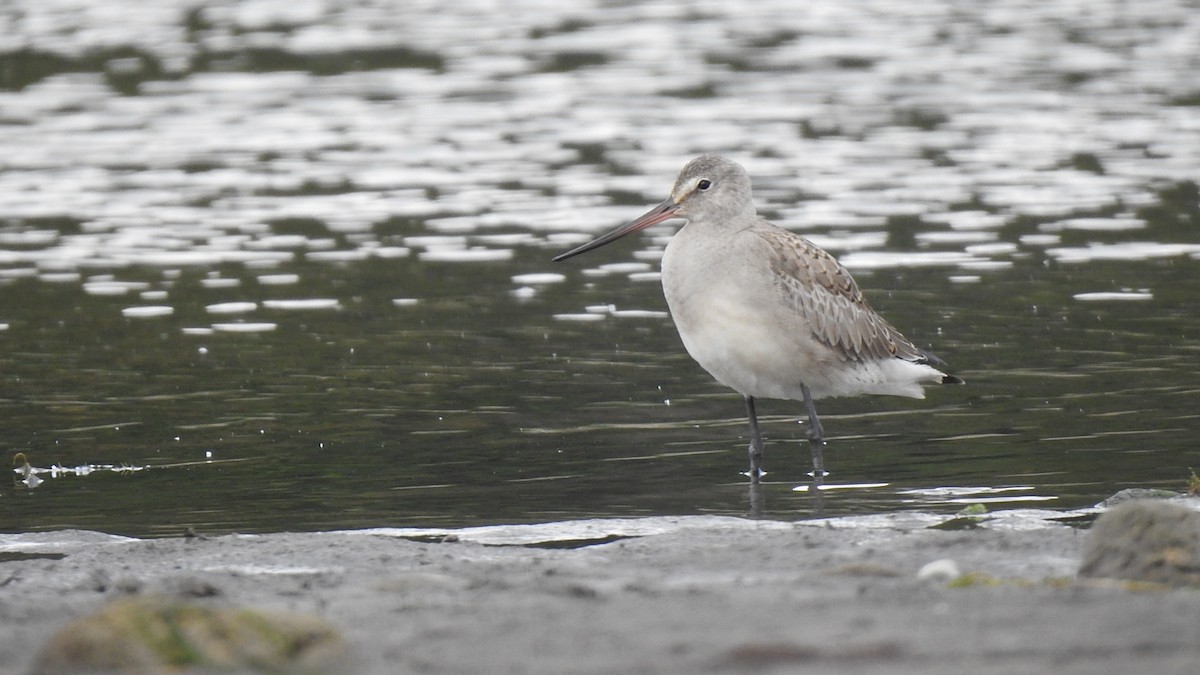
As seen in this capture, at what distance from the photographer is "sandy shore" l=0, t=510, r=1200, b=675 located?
538 centimetres

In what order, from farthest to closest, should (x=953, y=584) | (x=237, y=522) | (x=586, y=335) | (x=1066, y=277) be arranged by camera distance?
(x=1066, y=277)
(x=586, y=335)
(x=237, y=522)
(x=953, y=584)

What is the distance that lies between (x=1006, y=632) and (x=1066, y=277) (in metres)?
10.2

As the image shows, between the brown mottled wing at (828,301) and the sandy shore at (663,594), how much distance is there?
2048mm

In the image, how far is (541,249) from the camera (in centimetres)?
1659

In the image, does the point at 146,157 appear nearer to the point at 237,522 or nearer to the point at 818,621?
the point at 237,522

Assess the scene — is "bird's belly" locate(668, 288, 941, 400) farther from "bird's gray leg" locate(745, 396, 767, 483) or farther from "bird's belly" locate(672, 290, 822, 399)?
"bird's gray leg" locate(745, 396, 767, 483)

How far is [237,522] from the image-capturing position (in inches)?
367

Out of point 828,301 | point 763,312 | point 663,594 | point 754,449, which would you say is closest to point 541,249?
point 828,301

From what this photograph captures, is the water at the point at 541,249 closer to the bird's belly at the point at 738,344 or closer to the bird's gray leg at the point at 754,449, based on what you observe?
the bird's gray leg at the point at 754,449


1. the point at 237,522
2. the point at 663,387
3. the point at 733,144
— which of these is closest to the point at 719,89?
the point at 733,144

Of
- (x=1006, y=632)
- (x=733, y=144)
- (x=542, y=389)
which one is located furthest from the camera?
(x=733, y=144)

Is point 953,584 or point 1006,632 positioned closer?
point 1006,632

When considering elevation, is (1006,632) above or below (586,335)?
above

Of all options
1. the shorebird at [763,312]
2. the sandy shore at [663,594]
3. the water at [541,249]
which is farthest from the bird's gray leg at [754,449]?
the sandy shore at [663,594]
